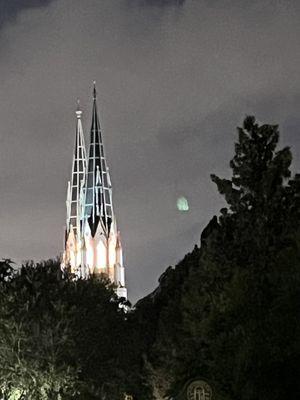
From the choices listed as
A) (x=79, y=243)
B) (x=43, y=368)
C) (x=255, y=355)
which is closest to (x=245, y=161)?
(x=255, y=355)

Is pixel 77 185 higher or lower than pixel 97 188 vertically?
higher

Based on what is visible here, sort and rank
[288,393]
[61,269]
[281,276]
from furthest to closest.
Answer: [61,269] < [281,276] < [288,393]

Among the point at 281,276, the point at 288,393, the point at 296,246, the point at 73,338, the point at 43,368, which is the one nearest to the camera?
the point at 288,393

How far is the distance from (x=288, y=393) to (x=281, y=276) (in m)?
3.49

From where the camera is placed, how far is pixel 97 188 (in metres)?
130

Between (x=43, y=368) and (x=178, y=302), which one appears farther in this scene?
(x=178, y=302)

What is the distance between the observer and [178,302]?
4725 cm

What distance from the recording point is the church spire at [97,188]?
126 m

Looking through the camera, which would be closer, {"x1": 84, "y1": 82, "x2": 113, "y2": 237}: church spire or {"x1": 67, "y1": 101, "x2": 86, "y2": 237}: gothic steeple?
{"x1": 84, "y1": 82, "x2": 113, "y2": 237}: church spire

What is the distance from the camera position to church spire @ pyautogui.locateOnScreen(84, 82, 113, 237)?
126375mm

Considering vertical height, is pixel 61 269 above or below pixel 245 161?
above

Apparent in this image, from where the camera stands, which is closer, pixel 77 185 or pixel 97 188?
pixel 97 188

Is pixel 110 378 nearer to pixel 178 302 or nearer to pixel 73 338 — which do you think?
A: pixel 73 338

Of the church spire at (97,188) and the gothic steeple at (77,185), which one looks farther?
the gothic steeple at (77,185)
